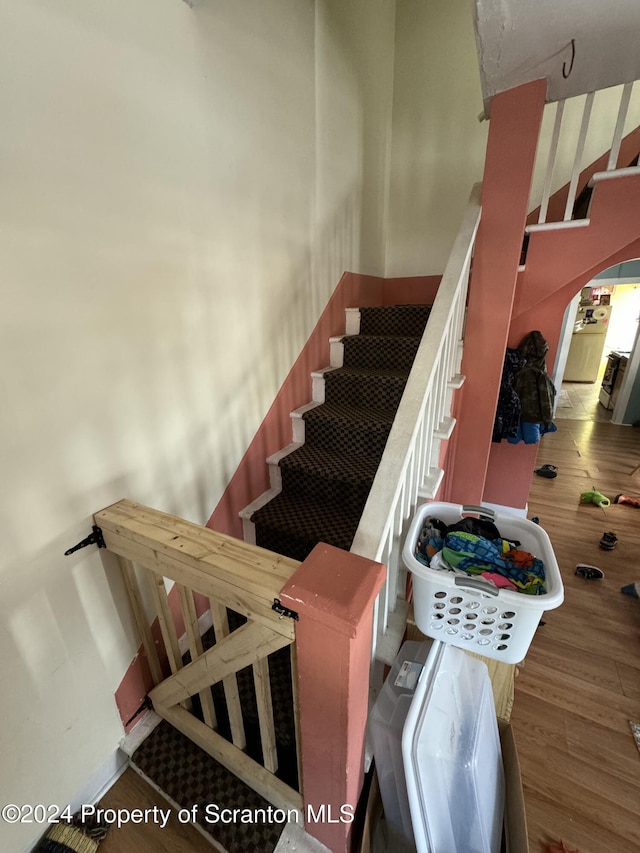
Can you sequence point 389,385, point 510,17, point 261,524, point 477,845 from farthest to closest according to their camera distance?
point 389,385 → point 261,524 → point 510,17 → point 477,845

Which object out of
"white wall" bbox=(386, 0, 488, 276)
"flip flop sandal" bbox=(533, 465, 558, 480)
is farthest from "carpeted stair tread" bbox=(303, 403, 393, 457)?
"flip flop sandal" bbox=(533, 465, 558, 480)

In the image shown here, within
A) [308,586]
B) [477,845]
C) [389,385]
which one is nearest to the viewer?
[308,586]

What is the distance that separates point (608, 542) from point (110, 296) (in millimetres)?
3380

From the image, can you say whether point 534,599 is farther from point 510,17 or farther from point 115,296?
point 510,17

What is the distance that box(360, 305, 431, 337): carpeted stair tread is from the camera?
2207 millimetres

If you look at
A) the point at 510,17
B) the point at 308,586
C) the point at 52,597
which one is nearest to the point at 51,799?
the point at 52,597

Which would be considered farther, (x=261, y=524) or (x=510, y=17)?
(x=261, y=524)

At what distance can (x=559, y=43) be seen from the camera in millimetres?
1305

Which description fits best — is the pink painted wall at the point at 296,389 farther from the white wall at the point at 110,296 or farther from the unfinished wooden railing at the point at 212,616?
Result: the unfinished wooden railing at the point at 212,616

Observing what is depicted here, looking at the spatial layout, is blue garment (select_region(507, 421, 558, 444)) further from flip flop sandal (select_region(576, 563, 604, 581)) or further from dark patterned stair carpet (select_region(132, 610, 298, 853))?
dark patterned stair carpet (select_region(132, 610, 298, 853))

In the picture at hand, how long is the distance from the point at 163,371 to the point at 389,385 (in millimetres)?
1159

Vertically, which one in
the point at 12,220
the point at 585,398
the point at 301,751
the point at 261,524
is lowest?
the point at 585,398

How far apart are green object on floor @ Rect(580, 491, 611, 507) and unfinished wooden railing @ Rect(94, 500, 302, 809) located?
3286 mm

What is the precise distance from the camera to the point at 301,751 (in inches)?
36.0
